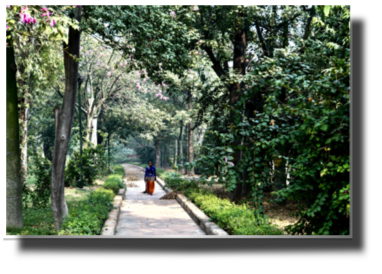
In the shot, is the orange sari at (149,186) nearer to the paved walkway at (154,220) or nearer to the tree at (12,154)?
the paved walkway at (154,220)

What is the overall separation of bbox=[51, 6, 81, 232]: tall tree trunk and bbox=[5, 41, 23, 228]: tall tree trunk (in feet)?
3.03

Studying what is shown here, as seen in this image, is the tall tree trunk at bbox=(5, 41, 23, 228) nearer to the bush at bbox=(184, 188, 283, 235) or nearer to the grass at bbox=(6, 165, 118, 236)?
→ the grass at bbox=(6, 165, 118, 236)

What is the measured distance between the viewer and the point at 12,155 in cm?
664

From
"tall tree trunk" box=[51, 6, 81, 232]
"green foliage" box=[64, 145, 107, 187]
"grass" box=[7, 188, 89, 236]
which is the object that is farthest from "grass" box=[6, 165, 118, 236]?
"green foliage" box=[64, 145, 107, 187]

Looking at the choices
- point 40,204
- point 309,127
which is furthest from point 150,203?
point 309,127

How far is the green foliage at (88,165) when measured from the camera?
13906mm

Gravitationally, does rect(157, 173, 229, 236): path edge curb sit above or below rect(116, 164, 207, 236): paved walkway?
above

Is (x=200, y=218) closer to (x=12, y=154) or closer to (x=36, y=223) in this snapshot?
(x=36, y=223)

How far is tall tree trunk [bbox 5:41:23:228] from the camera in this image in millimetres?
6590

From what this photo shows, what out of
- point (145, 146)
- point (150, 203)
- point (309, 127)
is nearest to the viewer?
point (309, 127)

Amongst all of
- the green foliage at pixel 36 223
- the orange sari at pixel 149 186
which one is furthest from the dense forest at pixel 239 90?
the orange sari at pixel 149 186

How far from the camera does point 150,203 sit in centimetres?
1109
